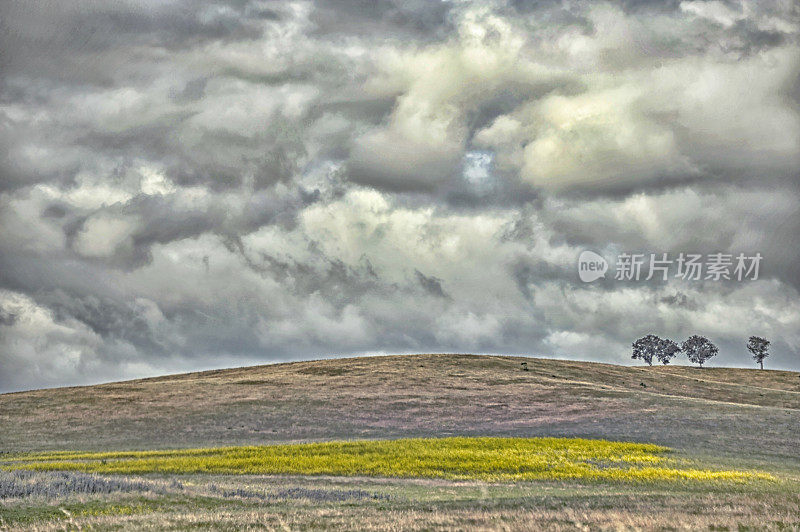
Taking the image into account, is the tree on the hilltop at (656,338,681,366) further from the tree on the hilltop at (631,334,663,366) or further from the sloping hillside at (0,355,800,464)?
the sloping hillside at (0,355,800,464)

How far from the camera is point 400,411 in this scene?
5988cm

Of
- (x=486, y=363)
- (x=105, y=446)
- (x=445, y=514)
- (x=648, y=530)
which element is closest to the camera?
(x=648, y=530)

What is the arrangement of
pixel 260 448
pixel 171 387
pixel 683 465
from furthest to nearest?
pixel 171 387 → pixel 260 448 → pixel 683 465

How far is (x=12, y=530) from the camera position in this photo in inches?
647

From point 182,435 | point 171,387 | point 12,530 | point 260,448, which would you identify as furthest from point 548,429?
point 171,387

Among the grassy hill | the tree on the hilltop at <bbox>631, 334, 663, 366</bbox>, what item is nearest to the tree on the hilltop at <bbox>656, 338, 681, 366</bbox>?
the tree on the hilltop at <bbox>631, 334, 663, 366</bbox>

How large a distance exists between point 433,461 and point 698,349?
158898mm

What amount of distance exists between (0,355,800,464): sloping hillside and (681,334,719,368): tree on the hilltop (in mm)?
88478

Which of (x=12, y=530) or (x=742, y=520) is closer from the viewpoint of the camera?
(x=12, y=530)

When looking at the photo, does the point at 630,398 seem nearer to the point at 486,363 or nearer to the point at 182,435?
the point at 486,363

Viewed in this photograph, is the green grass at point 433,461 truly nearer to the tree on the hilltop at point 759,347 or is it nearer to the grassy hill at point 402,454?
the grassy hill at point 402,454

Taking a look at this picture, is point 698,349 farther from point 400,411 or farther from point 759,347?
point 400,411

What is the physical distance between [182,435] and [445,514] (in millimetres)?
39243

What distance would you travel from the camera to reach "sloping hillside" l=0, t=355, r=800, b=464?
5012 centimetres
